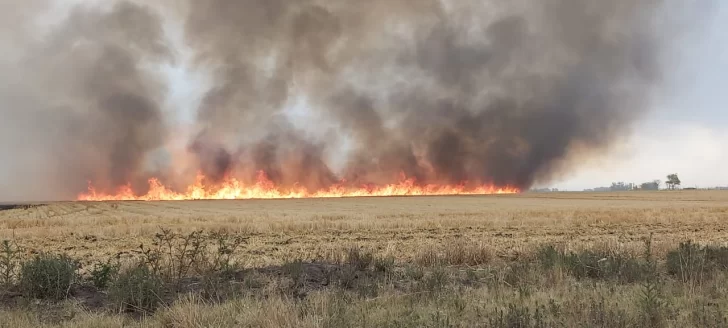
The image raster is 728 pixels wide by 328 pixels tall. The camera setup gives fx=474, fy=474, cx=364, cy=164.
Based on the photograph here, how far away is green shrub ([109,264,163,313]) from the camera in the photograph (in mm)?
6672

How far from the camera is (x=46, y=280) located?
7.57 m

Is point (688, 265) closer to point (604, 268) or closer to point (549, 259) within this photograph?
point (604, 268)

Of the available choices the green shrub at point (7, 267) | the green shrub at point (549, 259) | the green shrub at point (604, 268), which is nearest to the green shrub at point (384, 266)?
the green shrub at point (549, 259)

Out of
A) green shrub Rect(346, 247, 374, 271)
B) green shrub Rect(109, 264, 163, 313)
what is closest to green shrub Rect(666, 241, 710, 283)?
green shrub Rect(346, 247, 374, 271)

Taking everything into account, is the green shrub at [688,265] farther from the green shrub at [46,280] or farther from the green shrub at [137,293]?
the green shrub at [46,280]

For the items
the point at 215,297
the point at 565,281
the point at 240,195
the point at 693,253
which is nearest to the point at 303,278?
the point at 215,297

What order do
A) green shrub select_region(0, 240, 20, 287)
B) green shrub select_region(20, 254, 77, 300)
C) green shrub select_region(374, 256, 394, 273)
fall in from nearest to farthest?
1. green shrub select_region(20, 254, 77, 300)
2. green shrub select_region(0, 240, 20, 287)
3. green shrub select_region(374, 256, 394, 273)

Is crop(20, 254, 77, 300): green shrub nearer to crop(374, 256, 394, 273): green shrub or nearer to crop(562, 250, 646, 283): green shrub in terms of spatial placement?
crop(374, 256, 394, 273): green shrub

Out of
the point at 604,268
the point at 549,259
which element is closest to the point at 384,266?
the point at 549,259

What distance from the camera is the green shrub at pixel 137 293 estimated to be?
21.9ft

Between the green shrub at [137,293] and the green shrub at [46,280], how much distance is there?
1154mm

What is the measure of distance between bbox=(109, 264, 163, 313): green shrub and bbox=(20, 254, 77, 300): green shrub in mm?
1154

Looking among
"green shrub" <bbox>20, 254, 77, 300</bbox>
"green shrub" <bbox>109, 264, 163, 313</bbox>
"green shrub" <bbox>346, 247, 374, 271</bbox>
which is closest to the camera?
"green shrub" <bbox>109, 264, 163, 313</bbox>

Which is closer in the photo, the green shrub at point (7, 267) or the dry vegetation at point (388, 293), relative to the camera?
the dry vegetation at point (388, 293)
